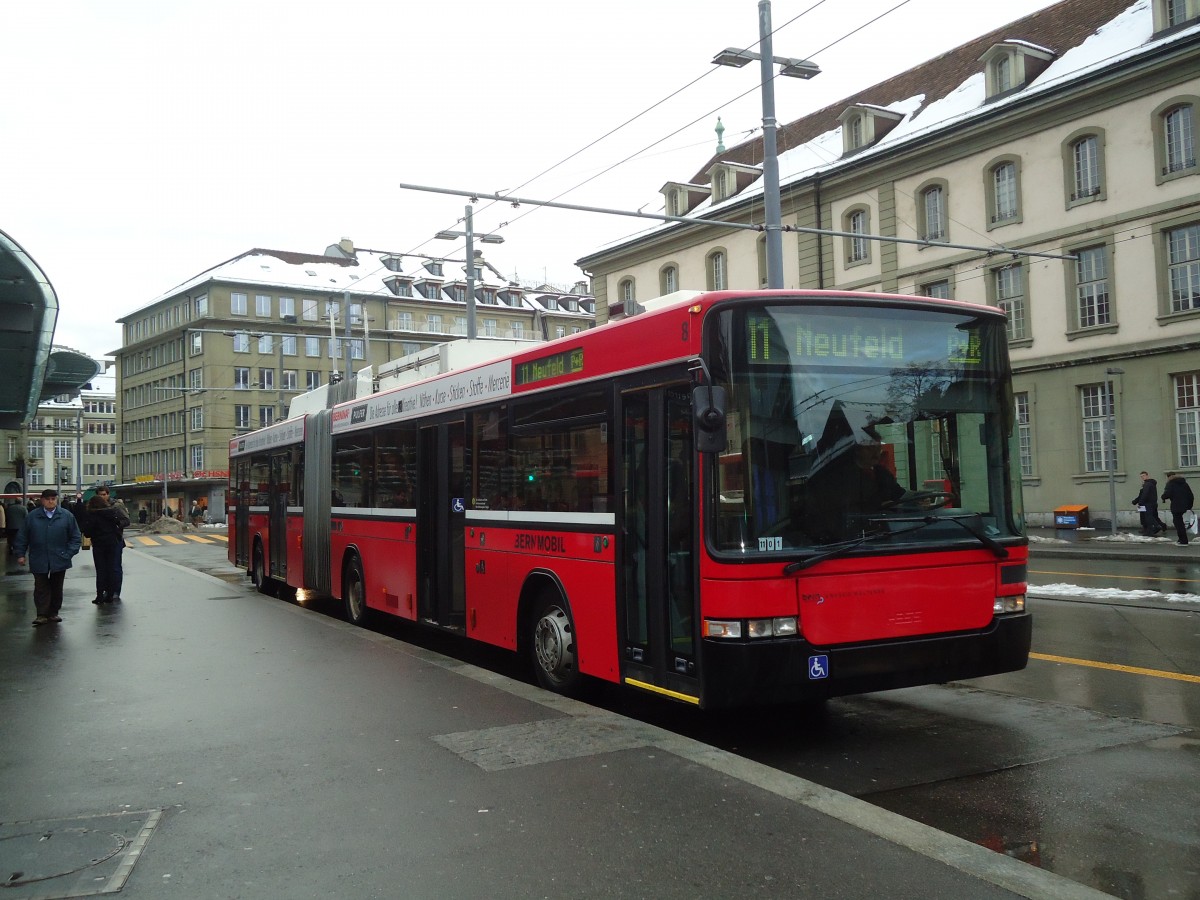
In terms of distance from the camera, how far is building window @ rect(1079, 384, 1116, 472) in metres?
30.5

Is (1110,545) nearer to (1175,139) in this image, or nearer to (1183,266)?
(1183,266)

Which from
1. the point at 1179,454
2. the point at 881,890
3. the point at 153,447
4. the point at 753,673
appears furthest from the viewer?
the point at 153,447

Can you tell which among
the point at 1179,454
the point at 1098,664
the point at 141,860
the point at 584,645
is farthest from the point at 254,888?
the point at 1179,454

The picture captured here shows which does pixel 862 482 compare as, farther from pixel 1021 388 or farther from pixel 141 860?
pixel 1021 388

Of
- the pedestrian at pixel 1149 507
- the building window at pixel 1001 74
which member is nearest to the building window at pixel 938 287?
the building window at pixel 1001 74

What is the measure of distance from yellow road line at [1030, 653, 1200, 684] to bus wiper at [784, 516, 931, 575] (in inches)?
127

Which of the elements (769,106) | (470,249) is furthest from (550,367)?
(470,249)

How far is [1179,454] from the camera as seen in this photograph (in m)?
28.6

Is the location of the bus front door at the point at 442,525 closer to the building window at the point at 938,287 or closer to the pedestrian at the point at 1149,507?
the pedestrian at the point at 1149,507

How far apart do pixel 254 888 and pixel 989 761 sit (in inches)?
159

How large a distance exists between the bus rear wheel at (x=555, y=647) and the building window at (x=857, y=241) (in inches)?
1231

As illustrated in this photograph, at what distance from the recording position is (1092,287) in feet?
101

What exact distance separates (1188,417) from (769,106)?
59.9 feet

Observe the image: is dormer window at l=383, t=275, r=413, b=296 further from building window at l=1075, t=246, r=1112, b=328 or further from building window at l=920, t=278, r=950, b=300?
building window at l=1075, t=246, r=1112, b=328
